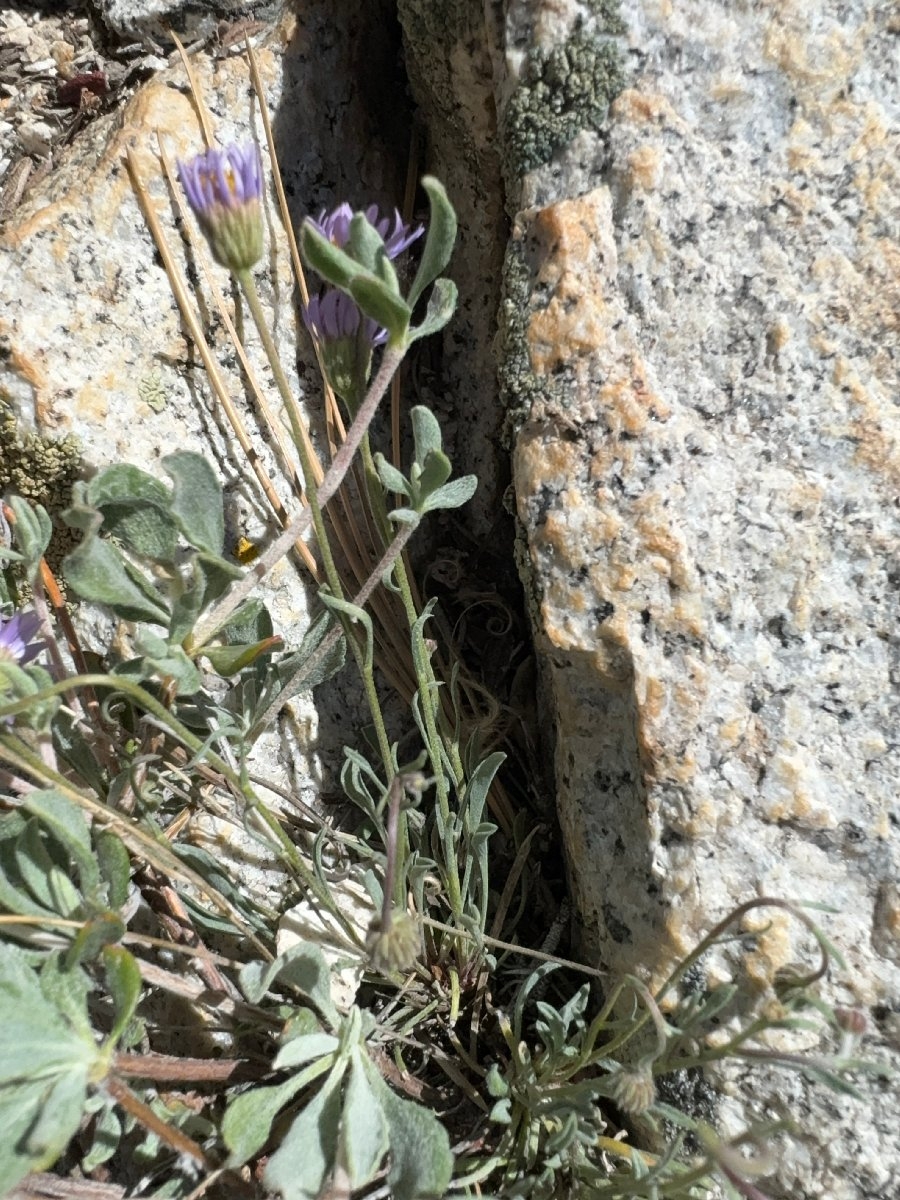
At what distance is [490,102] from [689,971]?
1.43 m

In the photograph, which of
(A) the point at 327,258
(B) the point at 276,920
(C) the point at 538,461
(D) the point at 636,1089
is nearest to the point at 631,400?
(C) the point at 538,461

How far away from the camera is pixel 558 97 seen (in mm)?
1342

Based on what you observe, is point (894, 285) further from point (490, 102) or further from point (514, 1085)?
point (514, 1085)

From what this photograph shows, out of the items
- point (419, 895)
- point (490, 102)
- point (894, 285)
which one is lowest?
point (419, 895)

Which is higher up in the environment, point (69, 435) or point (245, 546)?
point (69, 435)

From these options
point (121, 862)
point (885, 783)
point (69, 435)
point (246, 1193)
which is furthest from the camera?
→ point (69, 435)

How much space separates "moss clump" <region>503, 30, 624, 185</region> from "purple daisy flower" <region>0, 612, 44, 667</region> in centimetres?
100

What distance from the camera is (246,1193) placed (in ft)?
4.35

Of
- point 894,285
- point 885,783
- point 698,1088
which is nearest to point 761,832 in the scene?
point 885,783

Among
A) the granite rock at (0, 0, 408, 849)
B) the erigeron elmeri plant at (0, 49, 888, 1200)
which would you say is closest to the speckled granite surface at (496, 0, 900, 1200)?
the erigeron elmeri plant at (0, 49, 888, 1200)

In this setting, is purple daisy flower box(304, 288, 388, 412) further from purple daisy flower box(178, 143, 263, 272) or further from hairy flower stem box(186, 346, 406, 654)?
purple daisy flower box(178, 143, 263, 272)

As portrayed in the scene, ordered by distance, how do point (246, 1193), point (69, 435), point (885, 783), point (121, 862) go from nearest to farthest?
point (121, 862), point (885, 783), point (246, 1193), point (69, 435)

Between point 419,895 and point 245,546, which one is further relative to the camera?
point 245,546

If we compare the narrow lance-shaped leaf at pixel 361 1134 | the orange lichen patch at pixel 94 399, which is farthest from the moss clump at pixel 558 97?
the narrow lance-shaped leaf at pixel 361 1134
